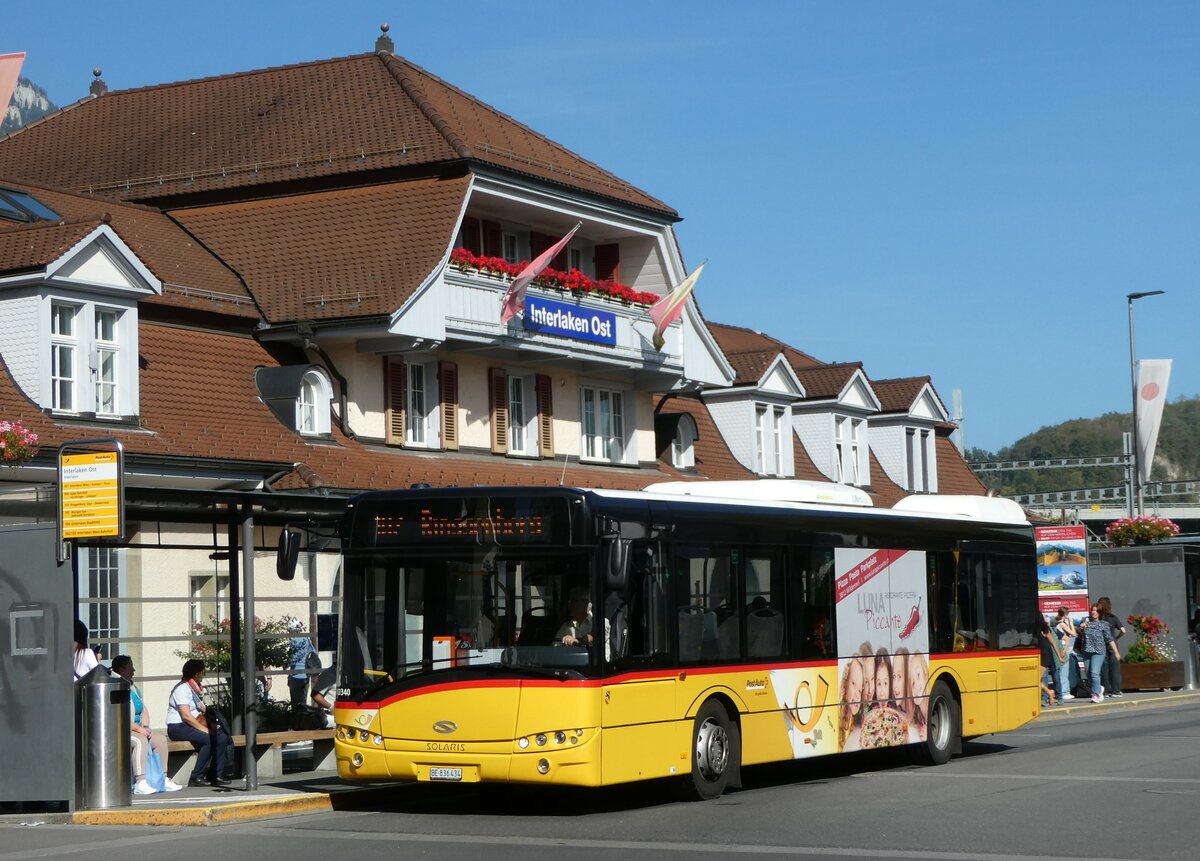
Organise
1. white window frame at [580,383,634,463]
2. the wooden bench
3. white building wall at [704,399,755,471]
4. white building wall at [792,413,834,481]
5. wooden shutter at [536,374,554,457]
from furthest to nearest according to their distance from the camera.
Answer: white building wall at [792,413,834,481]
white building wall at [704,399,755,471]
white window frame at [580,383,634,463]
wooden shutter at [536,374,554,457]
the wooden bench

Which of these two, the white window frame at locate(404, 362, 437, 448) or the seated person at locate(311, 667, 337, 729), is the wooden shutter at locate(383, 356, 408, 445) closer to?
the white window frame at locate(404, 362, 437, 448)

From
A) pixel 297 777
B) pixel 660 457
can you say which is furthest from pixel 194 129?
pixel 297 777

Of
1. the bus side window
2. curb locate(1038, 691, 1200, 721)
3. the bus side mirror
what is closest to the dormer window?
curb locate(1038, 691, 1200, 721)

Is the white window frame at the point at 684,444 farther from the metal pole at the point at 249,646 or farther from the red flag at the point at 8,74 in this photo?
the metal pole at the point at 249,646

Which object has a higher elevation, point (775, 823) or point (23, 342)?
point (23, 342)

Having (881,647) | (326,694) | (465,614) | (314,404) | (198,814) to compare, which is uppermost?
(314,404)

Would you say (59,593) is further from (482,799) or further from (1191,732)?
(1191,732)

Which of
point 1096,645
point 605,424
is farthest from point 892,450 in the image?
point 1096,645

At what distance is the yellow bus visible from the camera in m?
15.8

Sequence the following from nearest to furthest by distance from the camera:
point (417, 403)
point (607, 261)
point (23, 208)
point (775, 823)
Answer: point (775, 823) → point (23, 208) → point (417, 403) → point (607, 261)

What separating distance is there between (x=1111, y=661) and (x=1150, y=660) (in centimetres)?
210

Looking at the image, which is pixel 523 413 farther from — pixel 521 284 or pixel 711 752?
pixel 711 752

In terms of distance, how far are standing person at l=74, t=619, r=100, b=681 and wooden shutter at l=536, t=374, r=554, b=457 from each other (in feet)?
61.9

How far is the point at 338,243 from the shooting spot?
33.4m
